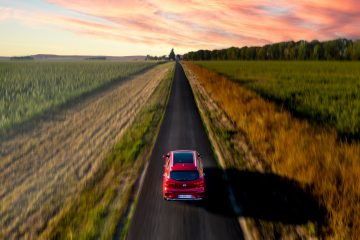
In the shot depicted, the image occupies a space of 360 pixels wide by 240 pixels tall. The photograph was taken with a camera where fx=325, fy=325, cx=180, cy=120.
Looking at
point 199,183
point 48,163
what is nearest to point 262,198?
point 199,183

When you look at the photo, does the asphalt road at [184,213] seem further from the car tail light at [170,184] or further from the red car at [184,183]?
the car tail light at [170,184]

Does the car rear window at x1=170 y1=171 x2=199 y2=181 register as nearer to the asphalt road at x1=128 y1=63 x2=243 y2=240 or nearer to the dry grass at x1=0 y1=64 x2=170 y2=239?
the asphalt road at x1=128 y1=63 x2=243 y2=240

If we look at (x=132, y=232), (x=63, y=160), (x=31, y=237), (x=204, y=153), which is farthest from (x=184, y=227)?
(x=63, y=160)

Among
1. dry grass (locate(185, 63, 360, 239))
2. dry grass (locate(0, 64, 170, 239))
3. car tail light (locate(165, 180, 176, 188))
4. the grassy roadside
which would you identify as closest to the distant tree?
dry grass (locate(185, 63, 360, 239))

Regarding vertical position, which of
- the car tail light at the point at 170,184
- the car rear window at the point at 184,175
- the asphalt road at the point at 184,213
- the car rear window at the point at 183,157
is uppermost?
the car rear window at the point at 183,157

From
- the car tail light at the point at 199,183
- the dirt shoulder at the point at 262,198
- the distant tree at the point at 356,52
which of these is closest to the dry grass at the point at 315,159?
the dirt shoulder at the point at 262,198

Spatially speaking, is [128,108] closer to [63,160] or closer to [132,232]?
[63,160]
